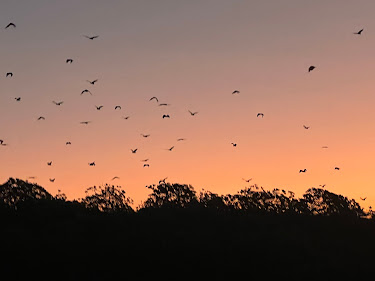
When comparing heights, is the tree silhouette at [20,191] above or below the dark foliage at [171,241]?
above

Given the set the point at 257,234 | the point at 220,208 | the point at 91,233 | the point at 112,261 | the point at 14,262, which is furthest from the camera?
the point at 220,208

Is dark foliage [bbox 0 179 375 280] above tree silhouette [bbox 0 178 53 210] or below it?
below

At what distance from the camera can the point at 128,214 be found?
83.1 meters

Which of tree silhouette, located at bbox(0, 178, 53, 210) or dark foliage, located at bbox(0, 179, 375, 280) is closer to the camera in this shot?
dark foliage, located at bbox(0, 179, 375, 280)

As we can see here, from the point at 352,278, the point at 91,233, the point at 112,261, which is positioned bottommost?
the point at 352,278

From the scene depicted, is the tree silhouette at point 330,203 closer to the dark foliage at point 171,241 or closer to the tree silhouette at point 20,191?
the dark foliage at point 171,241

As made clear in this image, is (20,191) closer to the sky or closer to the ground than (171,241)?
closer to the sky

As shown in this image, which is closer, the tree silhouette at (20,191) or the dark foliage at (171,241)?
the dark foliage at (171,241)

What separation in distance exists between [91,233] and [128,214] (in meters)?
9.76

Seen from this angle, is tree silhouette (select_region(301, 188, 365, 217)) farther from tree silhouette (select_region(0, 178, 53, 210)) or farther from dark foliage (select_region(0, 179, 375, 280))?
tree silhouette (select_region(0, 178, 53, 210))

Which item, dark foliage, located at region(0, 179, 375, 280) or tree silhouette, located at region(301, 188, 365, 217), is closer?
dark foliage, located at region(0, 179, 375, 280)

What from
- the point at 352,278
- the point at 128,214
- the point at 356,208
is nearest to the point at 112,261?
the point at 128,214

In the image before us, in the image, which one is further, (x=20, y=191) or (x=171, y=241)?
(x=20, y=191)

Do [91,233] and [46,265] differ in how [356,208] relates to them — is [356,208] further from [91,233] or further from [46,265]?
[46,265]
